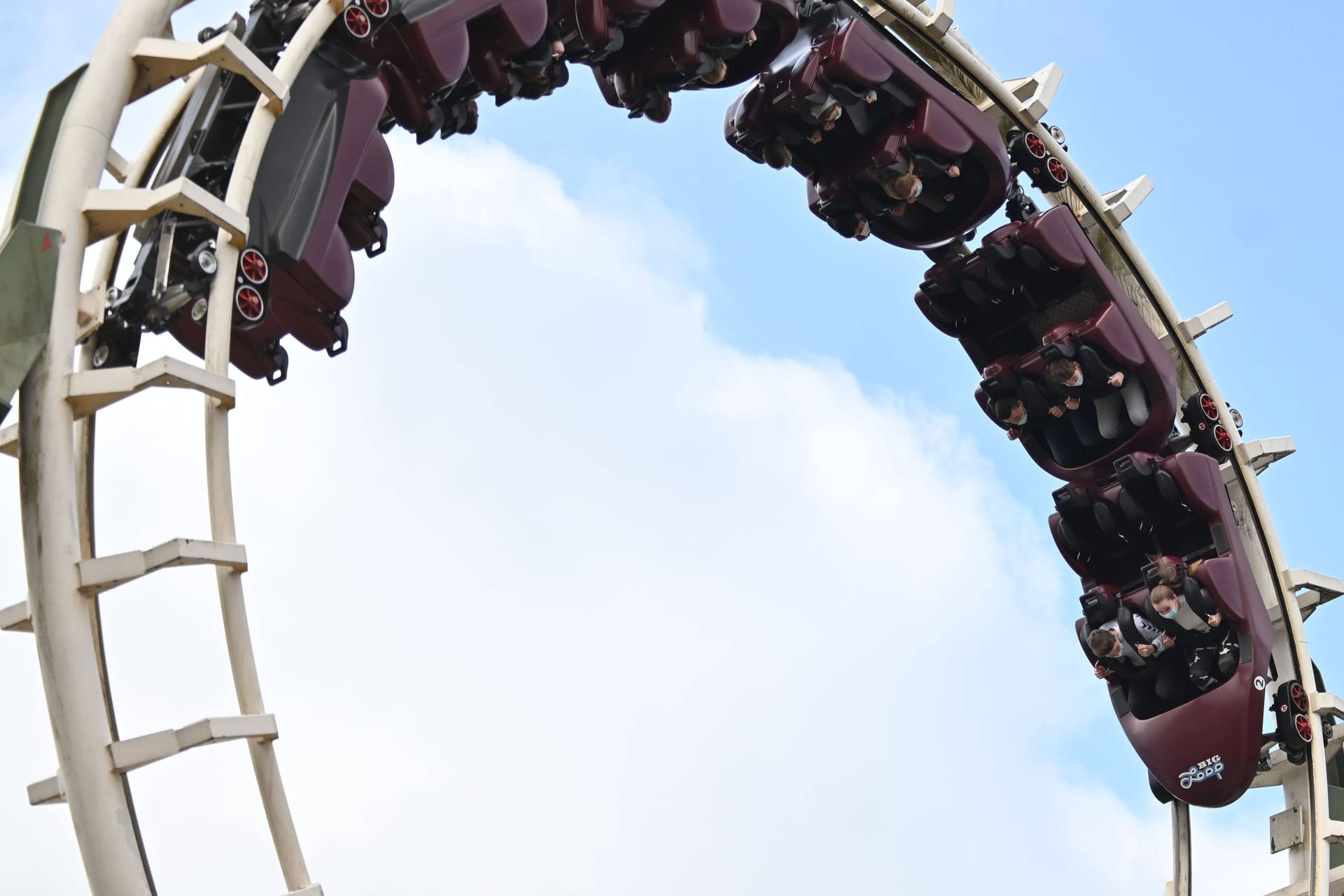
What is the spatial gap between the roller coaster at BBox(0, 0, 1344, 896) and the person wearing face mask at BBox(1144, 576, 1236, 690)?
0.06 ft

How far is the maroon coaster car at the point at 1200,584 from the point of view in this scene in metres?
10.5

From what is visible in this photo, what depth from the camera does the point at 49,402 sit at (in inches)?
219

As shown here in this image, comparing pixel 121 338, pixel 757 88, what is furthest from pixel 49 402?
pixel 757 88

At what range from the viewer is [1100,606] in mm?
11141

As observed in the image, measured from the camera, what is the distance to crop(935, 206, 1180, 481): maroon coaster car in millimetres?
10867

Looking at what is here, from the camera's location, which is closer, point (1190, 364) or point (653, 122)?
point (653, 122)

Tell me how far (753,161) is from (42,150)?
5676 millimetres

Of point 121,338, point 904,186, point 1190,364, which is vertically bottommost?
point 121,338

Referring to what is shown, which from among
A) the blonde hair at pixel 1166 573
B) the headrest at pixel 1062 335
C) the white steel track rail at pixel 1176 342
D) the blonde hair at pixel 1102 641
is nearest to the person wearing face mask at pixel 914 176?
the white steel track rail at pixel 1176 342

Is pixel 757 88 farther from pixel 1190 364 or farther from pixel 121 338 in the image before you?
pixel 121 338

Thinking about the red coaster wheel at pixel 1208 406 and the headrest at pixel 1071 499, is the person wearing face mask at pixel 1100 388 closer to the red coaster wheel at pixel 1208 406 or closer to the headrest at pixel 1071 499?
the headrest at pixel 1071 499

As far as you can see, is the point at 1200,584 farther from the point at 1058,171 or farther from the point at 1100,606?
the point at 1058,171

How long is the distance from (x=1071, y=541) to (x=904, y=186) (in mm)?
2858

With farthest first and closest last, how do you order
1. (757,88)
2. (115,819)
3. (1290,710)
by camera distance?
(1290,710)
(757,88)
(115,819)
